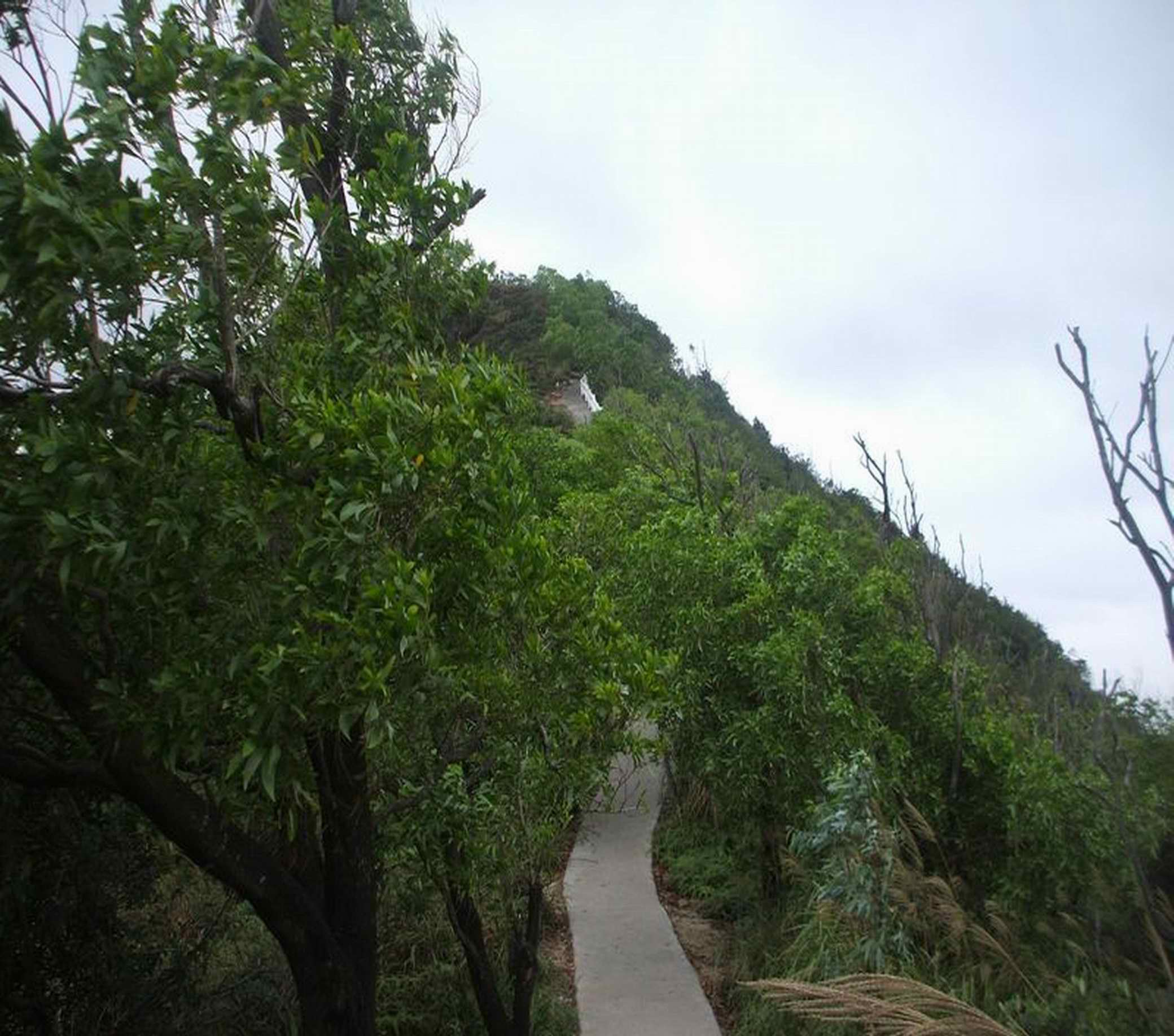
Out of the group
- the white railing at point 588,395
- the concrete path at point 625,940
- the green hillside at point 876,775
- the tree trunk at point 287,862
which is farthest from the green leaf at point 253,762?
the white railing at point 588,395

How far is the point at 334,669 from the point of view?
4141 millimetres

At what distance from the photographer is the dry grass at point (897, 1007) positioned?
9.22 feet

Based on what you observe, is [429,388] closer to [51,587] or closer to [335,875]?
[51,587]

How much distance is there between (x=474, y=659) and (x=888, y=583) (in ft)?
22.0

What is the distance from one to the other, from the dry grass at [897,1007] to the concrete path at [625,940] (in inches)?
158

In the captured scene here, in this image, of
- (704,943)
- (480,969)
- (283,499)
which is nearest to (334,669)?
(283,499)

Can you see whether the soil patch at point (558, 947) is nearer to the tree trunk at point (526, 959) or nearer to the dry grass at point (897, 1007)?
the tree trunk at point (526, 959)

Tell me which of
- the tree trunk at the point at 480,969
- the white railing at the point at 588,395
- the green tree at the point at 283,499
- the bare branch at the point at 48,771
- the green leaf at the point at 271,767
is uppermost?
the white railing at the point at 588,395

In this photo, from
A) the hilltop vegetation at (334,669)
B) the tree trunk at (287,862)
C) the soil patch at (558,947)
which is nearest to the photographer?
the hilltop vegetation at (334,669)

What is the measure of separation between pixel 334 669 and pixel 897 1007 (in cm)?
223

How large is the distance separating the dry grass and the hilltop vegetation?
50.4 inches

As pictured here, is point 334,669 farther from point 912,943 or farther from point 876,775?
point 876,775

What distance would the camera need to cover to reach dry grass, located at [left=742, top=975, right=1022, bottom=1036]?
2811mm

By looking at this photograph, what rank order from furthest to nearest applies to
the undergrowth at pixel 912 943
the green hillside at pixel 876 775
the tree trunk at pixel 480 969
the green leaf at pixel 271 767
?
1. the tree trunk at pixel 480 969
2. the green hillside at pixel 876 775
3. the undergrowth at pixel 912 943
4. the green leaf at pixel 271 767
